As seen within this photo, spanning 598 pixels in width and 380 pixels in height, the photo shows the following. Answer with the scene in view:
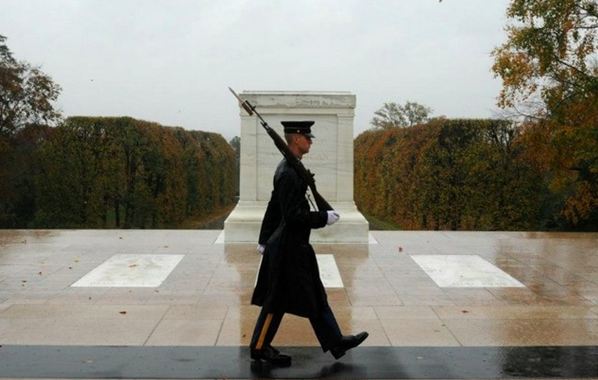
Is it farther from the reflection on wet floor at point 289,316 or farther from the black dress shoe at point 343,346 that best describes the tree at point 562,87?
the black dress shoe at point 343,346

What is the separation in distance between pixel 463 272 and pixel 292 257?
4418mm

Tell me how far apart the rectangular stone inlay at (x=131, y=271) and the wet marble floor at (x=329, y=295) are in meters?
0.06

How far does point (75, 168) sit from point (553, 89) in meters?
14.1

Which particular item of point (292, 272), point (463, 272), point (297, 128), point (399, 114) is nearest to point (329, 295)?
point (463, 272)

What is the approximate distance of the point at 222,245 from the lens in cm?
1106

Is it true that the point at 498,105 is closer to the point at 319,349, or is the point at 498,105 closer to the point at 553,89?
the point at 553,89

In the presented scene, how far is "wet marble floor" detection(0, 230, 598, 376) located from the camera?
6.06 metres

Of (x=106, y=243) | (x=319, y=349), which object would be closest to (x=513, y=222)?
(x=106, y=243)

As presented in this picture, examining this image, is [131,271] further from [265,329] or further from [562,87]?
[562,87]

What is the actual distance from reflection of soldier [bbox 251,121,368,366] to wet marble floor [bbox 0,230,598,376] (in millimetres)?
665

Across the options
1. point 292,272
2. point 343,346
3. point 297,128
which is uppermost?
point 297,128

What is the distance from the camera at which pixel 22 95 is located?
24.0 meters

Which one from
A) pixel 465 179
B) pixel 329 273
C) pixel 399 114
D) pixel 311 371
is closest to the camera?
pixel 311 371

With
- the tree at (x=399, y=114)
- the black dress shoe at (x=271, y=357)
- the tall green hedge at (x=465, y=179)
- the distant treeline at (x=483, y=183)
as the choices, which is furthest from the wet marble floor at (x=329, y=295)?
the tree at (x=399, y=114)
